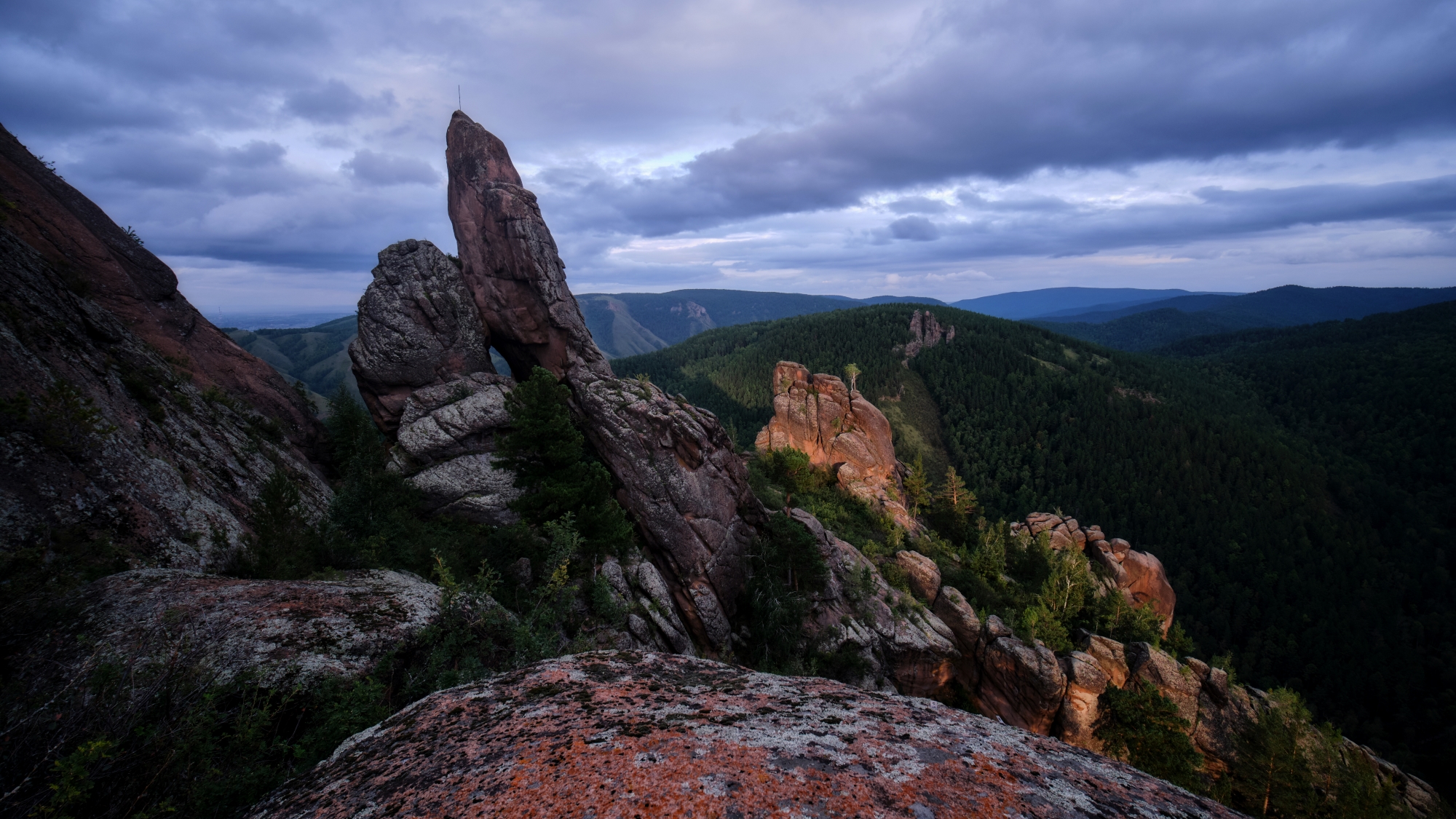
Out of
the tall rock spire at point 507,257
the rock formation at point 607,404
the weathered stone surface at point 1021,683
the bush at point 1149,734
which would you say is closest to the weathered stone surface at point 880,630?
the weathered stone surface at point 1021,683

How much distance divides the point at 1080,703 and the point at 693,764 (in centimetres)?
3299

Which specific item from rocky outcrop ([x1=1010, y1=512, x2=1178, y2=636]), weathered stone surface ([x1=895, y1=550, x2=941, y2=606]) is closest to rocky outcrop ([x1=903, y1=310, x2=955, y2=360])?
rocky outcrop ([x1=1010, y1=512, x2=1178, y2=636])

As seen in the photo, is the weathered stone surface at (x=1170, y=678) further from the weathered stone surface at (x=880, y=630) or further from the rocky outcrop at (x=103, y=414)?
the rocky outcrop at (x=103, y=414)

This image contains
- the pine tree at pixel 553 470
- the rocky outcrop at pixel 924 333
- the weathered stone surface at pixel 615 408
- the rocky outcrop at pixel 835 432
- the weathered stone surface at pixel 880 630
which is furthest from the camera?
the rocky outcrop at pixel 924 333

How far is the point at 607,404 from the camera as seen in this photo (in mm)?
25000

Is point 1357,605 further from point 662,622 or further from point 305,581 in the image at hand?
point 305,581

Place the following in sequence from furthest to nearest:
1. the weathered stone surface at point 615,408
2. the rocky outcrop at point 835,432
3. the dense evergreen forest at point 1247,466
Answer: the dense evergreen forest at point 1247,466
the rocky outcrop at point 835,432
the weathered stone surface at point 615,408

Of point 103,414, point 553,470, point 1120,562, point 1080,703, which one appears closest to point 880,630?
point 1080,703

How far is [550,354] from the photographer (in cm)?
3419

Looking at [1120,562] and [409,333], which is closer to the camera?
[409,333]

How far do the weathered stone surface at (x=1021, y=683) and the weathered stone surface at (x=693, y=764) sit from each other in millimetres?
27243

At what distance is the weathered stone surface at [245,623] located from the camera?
22.5ft

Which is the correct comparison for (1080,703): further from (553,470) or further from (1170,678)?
(553,470)

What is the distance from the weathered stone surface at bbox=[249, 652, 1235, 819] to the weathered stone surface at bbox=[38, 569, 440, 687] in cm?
259
